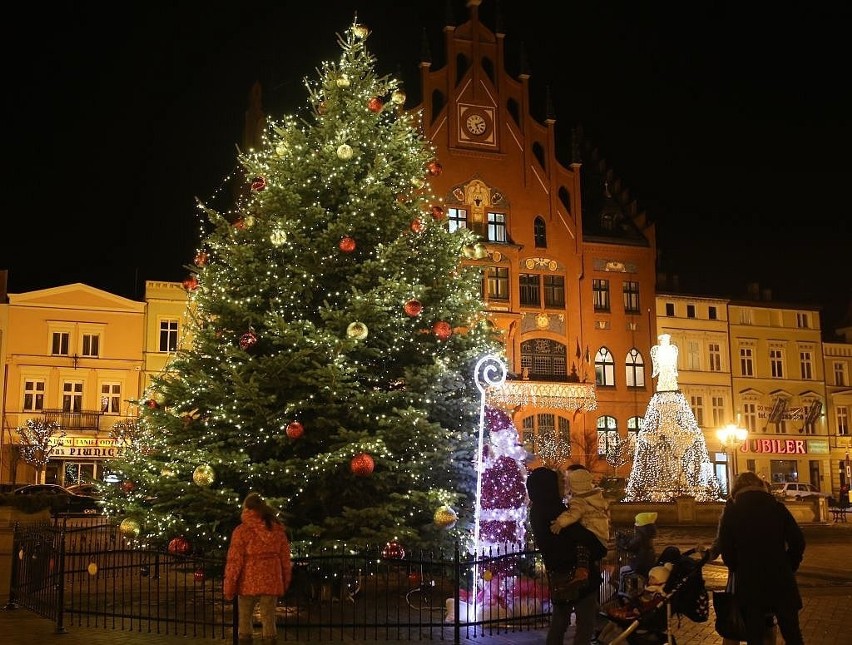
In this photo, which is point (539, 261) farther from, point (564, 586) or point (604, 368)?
point (564, 586)

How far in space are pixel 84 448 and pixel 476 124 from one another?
24.9 m

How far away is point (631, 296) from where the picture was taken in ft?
158

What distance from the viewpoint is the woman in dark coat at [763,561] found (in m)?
7.80

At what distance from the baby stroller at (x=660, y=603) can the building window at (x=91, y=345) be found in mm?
40849

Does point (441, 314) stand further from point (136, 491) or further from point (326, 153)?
point (136, 491)

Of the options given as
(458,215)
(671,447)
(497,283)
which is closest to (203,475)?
(671,447)

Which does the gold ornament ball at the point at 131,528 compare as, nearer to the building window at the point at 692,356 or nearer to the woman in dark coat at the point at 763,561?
the woman in dark coat at the point at 763,561

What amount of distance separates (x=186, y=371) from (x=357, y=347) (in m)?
2.96

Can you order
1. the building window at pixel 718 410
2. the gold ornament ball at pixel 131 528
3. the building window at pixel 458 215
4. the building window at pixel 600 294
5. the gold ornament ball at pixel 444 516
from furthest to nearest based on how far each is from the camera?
1. the building window at pixel 718 410
2. the building window at pixel 600 294
3. the building window at pixel 458 215
4. the gold ornament ball at pixel 131 528
5. the gold ornament ball at pixel 444 516

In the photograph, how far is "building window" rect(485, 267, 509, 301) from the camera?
4469 cm

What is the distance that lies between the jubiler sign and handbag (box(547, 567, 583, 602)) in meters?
39.0

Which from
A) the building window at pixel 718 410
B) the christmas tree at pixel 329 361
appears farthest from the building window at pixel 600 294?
the christmas tree at pixel 329 361

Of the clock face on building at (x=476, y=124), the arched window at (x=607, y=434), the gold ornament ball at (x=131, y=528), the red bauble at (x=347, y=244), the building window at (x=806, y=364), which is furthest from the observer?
the building window at (x=806, y=364)

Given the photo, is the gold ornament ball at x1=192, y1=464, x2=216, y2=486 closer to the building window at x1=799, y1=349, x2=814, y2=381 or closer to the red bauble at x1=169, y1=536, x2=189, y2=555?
the red bauble at x1=169, y1=536, x2=189, y2=555
